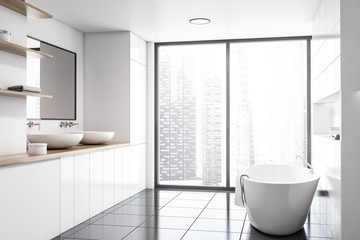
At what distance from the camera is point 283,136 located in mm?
6074

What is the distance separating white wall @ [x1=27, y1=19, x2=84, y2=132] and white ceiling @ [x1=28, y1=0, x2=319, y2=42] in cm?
12

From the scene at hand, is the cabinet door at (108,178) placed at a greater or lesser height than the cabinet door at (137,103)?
lesser

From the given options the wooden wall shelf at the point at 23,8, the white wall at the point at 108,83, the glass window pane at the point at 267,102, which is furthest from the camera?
the glass window pane at the point at 267,102

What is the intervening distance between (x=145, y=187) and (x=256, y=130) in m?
2.08

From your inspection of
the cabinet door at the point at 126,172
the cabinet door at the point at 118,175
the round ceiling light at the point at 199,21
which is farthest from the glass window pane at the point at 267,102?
the cabinet door at the point at 118,175

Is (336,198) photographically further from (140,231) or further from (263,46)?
(263,46)

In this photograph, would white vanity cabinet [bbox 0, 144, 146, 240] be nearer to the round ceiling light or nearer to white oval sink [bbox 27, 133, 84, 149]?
white oval sink [bbox 27, 133, 84, 149]

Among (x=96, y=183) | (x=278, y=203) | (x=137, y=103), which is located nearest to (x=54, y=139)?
(x=96, y=183)

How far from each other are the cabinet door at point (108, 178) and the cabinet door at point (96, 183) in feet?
0.30

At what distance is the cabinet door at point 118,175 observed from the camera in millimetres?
5070

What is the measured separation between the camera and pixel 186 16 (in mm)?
4855

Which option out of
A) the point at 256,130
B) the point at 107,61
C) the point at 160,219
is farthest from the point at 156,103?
the point at 160,219

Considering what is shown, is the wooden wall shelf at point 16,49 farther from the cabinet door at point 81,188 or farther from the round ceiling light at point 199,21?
the round ceiling light at point 199,21

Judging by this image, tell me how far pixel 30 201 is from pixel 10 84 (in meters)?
1.15
